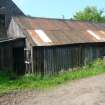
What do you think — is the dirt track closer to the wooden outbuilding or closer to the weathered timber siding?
the weathered timber siding

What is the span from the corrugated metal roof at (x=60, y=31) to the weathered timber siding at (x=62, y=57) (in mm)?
414

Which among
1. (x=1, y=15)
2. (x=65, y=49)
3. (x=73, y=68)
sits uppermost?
(x=1, y=15)

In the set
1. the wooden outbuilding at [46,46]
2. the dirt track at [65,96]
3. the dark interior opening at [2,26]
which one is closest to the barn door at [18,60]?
the wooden outbuilding at [46,46]

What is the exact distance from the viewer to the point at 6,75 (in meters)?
15.5

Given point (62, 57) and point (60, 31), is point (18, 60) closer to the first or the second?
Result: point (62, 57)

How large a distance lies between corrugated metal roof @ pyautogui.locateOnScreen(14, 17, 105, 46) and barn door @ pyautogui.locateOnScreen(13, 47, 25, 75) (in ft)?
5.02

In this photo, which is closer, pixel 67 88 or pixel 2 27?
pixel 67 88

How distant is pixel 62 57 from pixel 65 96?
7.54 metres

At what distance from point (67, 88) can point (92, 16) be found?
134 feet

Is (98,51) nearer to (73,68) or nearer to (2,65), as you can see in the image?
(73,68)

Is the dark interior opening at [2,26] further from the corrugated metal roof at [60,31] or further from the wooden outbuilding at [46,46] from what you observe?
the corrugated metal roof at [60,31]

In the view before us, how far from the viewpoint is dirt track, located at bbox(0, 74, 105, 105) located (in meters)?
9.51

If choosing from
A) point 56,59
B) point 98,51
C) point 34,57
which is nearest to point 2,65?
point 34,57

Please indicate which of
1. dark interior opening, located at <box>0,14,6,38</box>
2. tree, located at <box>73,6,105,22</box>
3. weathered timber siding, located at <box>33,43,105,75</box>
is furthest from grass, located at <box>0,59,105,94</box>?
tree, located at <box>73,6,105,22</box>
